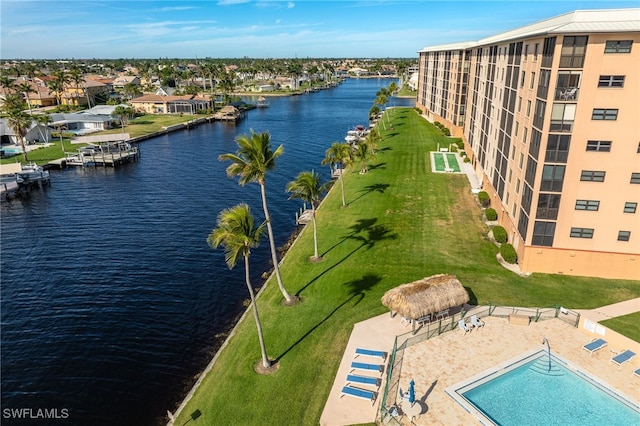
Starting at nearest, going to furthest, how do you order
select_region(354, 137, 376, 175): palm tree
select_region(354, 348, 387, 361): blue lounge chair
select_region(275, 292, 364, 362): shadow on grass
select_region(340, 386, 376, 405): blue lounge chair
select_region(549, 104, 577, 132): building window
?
select_region(340, 386, 376, 405): blue lounge chair
select_region(354, 348, 387, 361): blue lounge chair
select_region(275, 292, 364, 362): shadow on grass
select_region(549, 104, 577, 132): building window
select_region(354, 137, 376, 175): palm tree

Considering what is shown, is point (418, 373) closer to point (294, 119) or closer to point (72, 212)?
point (72, 212)

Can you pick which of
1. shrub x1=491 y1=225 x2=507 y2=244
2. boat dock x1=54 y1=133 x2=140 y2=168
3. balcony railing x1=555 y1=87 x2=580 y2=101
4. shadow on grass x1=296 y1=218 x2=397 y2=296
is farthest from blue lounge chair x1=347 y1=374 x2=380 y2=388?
boat dock x1=54 y1=133 x2=140 y2=168

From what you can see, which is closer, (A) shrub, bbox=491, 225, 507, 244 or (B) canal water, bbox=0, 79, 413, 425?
(B) canal water, bbox=0, 79, 413, 425

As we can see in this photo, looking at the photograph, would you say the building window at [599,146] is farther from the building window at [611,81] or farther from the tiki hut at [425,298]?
the tiki hut at [425,298]

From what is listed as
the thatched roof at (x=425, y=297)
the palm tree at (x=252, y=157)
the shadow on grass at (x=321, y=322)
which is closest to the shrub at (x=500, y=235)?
the thatched roof at (x=425, y=297)

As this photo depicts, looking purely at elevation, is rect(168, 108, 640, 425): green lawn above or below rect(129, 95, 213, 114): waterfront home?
below

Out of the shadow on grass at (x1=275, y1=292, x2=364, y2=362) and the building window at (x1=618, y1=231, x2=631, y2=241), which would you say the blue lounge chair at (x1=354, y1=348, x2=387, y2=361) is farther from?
the building window at (x1=618, y1=231, x2=631, y2=241)

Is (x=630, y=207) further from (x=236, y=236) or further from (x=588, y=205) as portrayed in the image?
(x=236, y=236)
